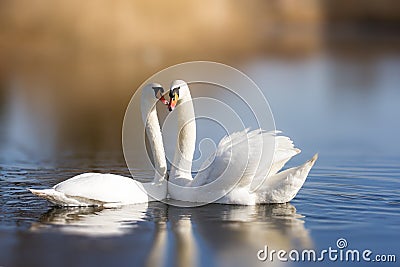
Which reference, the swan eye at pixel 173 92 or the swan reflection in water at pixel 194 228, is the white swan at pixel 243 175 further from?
the swan reflection in water at pixel 194 228

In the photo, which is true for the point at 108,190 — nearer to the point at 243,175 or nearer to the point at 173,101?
the point at 173,101

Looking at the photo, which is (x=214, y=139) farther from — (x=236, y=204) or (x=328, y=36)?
(x=328, y=36)

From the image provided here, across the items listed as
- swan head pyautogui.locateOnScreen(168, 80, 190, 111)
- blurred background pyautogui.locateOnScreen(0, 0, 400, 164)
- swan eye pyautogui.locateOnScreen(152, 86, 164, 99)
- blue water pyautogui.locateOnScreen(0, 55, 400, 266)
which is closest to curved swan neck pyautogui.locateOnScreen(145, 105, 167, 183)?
swan eye pyautogui.locateOnScreen(152, 86, 164, 99)

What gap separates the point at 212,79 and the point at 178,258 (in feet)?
54.6

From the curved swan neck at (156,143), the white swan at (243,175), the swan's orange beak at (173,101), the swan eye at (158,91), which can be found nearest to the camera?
the white swan at (243,175)

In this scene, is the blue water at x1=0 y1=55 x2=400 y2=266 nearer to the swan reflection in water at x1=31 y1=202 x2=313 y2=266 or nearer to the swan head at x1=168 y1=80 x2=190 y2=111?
the swan reflection in water at x1=31 y1=202 x2=313 y2=266

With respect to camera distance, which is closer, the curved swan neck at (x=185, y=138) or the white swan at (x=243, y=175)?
the white swan at (x=243, y=175)

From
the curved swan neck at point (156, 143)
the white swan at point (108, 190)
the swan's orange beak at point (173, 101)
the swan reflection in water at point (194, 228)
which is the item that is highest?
the swan's orange beak at point (173, 101)

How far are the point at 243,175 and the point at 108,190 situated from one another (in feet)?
3.82

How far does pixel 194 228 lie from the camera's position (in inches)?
283

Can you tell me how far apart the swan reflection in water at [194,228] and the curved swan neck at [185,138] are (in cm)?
38

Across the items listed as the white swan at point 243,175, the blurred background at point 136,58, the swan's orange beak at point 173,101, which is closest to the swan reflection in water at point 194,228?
the white swan at point 243,175

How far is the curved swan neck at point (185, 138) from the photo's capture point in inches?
327

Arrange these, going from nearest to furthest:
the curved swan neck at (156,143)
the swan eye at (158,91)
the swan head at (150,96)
A: the swan eye at (158,91) < the swan head at (150,96) < the curved swan neck at (156,143)
